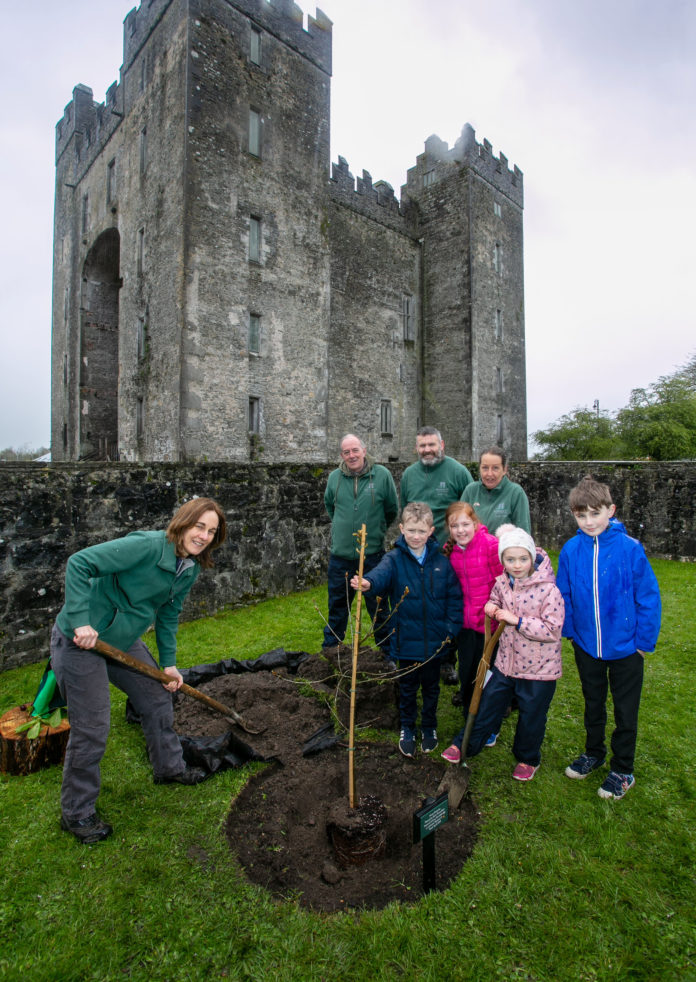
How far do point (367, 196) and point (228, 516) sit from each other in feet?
64.9

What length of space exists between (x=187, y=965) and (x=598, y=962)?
66.1 inches

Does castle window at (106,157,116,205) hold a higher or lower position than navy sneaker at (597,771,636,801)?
higher

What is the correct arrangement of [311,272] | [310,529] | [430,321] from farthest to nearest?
[430,321] → [311,272] → [310,529]

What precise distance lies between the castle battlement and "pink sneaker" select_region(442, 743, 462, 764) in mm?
21992

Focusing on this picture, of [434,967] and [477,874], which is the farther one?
[477,874]

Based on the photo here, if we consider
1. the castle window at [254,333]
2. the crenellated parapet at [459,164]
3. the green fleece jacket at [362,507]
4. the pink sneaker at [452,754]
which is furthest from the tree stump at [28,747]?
the crenellated parapet at [459,164]

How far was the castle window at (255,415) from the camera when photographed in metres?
17.0

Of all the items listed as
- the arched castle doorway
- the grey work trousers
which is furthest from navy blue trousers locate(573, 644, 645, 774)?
the arched castle doorway

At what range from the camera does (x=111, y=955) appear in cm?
226

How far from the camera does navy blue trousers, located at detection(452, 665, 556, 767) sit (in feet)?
11.2

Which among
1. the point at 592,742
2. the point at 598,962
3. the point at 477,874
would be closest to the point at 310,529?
the point at 592,742

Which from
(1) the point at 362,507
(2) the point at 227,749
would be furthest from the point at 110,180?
(2) the point at 227,749

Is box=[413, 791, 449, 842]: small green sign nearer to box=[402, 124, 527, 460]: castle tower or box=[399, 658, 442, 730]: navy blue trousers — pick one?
box=[399, 658, 442, 730]: navy blue trousers

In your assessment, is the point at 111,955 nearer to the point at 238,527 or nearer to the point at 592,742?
the point at 592,742
